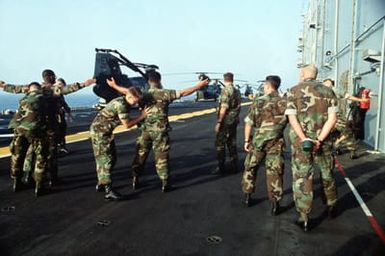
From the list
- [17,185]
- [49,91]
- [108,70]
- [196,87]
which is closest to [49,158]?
[17,185]

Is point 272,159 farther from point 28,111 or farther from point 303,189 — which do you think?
point 28,111

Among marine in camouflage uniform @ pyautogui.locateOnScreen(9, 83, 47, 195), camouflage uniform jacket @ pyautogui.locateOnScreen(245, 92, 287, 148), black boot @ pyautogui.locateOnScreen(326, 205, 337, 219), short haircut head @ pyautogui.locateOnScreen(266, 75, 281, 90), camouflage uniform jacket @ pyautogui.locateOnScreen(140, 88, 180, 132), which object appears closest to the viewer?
black boot @ pyautogui.locateOnScreen(326, 205, 337, 219)

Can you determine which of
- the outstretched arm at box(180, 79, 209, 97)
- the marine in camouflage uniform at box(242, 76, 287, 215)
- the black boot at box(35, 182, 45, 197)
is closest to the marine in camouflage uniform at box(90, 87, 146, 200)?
the outstretched arm at box(180, 79, 209, 97)

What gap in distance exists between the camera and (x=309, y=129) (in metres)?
4.73

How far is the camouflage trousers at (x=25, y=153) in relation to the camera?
6117 mm

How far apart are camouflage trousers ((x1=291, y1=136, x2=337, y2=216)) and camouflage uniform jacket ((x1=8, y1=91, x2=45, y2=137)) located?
414 cm

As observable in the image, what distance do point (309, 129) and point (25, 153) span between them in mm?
4642

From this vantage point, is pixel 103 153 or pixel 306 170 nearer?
pixel 306 170

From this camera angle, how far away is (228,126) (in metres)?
7.60

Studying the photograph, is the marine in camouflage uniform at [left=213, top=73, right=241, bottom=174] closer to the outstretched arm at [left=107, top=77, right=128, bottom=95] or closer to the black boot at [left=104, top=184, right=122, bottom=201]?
the outstretched arm at [left=107, top=77, right=128, bottom=95]

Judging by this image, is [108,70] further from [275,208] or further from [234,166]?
[275,208]

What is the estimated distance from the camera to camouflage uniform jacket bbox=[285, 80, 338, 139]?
467 centimetres

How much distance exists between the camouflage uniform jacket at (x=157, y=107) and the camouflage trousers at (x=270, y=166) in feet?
5.36

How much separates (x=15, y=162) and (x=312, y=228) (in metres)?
4.77
